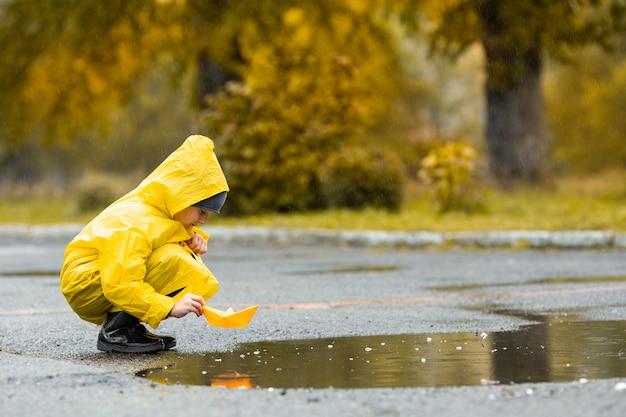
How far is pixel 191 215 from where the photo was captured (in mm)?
6137

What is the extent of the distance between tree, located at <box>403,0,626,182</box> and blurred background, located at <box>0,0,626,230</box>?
30 millimetres

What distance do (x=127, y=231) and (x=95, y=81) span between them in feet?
75.4

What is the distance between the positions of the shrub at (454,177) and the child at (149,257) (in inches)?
503

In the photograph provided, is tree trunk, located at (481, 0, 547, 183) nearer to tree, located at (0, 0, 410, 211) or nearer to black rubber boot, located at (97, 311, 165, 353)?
tree, located at (0, 0, 410, 211)

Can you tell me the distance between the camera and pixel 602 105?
4981cm

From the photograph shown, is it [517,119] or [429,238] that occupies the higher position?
[517,119]

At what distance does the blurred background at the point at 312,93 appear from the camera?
19828 mm

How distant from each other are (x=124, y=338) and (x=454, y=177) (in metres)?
13.1

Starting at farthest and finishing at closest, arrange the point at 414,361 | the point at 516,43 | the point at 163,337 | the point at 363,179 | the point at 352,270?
the point at 516,43
the point at 363,179
the point at 352,270
the point at 163,337
the point at 414,361

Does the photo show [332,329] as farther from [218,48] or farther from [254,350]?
[218,48]

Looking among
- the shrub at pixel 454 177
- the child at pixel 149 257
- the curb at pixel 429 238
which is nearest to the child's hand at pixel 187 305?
the child at pixel 149 257

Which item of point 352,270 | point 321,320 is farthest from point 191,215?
point 352,270

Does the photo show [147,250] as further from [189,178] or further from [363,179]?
[363,179]

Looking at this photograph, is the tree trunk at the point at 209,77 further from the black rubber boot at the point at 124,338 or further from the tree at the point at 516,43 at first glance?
the black rubber boot at the point at 124,338
